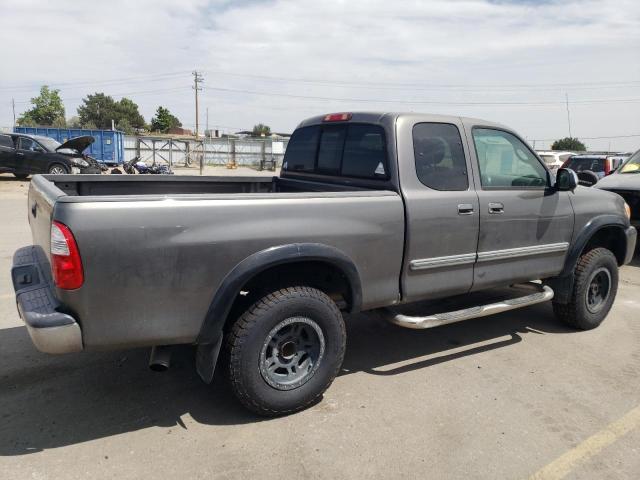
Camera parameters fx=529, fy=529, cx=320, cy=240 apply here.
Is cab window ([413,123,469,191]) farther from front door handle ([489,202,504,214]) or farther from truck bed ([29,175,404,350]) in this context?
truck bed ([29,175,404,350])

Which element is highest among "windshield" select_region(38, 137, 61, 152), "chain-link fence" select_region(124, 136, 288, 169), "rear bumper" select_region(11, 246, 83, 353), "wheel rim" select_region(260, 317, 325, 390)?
"chain-link fence" select_region(124, 136, 288, 169)

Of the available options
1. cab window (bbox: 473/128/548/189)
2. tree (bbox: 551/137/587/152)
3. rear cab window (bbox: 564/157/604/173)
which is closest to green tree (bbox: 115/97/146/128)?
tree (bbox: 551/137/587/152)

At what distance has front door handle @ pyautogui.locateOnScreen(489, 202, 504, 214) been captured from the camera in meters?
4.08

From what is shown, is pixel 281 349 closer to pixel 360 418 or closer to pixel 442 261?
pixel 360 418

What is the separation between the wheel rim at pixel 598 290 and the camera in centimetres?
506

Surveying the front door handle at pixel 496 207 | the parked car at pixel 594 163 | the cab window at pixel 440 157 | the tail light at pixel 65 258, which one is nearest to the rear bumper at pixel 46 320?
the tail light at pixel 65 258

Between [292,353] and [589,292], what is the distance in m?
3.26

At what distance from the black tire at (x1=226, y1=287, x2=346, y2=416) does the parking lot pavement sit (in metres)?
0.17

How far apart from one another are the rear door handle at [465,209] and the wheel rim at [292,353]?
4.60ft

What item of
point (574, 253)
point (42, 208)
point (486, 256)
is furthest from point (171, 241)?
point (574, 253)

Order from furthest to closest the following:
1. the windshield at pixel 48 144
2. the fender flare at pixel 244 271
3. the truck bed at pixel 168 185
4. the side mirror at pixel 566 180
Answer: the windshield at pixel 48 144
the side mirror at pixel 566 180
the truck bed at pixel 168 185
the fender flare at pixel 244 271

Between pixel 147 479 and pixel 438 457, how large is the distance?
1564 millimetres

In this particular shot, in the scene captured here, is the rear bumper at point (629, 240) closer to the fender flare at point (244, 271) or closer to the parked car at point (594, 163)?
the fender flare at point (244, 271)

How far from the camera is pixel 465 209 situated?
12.8ft
